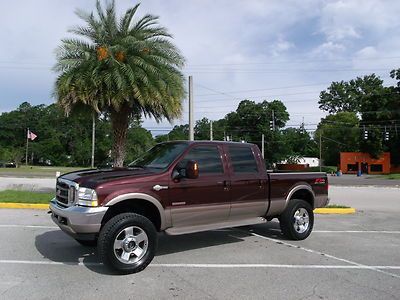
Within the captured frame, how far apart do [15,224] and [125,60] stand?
22.4ft

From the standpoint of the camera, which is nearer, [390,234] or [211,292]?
A: [211,292]

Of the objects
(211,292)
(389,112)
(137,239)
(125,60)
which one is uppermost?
(389,112)

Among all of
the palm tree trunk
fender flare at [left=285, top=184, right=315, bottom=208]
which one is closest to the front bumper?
fender flare at [left=285, top=184, right=315, bottom=208]

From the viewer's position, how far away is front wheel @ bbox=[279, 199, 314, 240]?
8594mm

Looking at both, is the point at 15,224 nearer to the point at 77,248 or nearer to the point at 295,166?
the point at 77,248

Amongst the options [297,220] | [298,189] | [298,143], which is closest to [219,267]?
[297,220]

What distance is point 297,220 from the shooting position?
29.0ft

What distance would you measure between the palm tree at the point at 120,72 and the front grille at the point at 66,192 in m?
7.24

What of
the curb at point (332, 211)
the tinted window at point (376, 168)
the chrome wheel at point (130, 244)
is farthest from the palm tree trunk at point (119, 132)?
the tinted window at point (376, 168)

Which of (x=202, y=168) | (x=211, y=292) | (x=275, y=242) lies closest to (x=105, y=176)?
(x=202, y=168)

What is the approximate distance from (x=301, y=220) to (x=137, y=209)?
12.4ft

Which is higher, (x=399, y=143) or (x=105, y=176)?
(x=399, y=143)

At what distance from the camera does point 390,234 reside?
9.97 metres

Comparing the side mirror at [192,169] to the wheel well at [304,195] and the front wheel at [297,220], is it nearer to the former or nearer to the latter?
the front wheel at [297,220]
